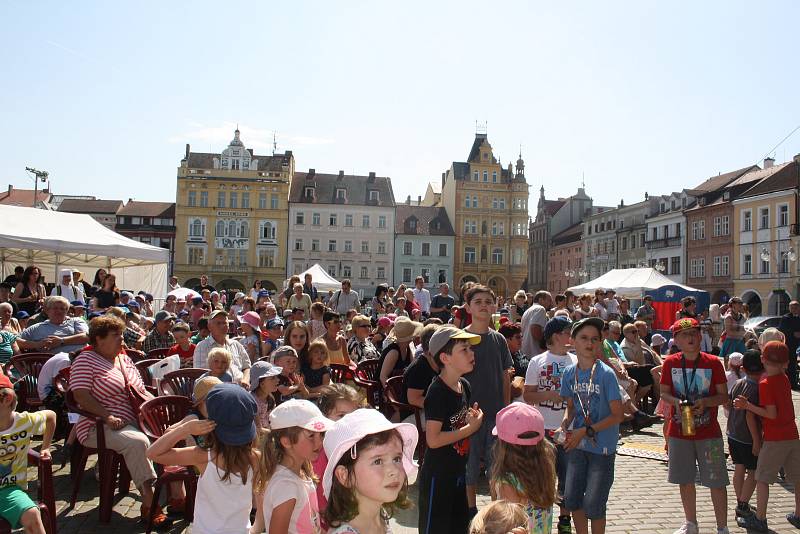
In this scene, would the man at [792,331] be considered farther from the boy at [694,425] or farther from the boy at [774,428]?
the boy at [694,425]

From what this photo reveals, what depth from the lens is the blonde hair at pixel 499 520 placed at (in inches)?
91.9

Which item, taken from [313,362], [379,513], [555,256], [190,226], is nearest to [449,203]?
[555,256]

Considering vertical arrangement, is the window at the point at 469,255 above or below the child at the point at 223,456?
above

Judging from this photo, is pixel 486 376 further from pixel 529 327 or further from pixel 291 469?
pixel 529 327

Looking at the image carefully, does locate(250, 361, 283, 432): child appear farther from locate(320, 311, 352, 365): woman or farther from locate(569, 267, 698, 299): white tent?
locate(569, 267, 698, 299): white tent

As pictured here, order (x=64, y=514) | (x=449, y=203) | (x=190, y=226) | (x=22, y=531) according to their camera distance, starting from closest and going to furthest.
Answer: (x=22, y=531) < (x=64, y=514) < (x=190, y=226) < (x=449, y=203)

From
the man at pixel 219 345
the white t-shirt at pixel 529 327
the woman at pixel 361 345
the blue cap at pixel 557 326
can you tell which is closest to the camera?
the blue cap at pixel 557 326

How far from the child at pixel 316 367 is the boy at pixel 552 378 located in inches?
87.7

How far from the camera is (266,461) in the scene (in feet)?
11.6

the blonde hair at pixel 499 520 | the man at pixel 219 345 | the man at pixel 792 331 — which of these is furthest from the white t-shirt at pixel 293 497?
the man at pixel 792 331

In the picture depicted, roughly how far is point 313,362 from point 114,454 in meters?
2.16

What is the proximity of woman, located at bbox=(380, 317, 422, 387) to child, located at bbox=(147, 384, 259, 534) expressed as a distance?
13.5 feet

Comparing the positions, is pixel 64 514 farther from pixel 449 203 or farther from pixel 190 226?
pixel 449 203

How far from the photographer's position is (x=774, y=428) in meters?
5.94
